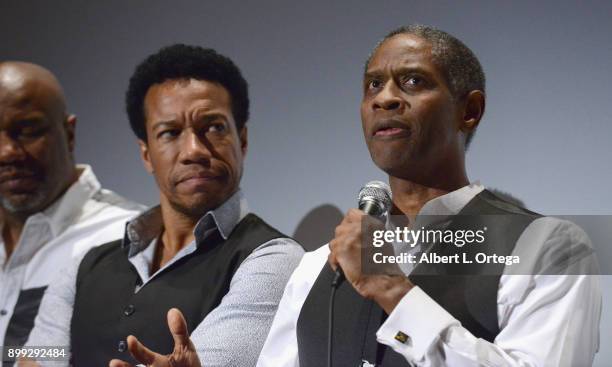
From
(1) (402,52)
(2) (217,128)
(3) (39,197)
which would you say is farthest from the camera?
(3) (39,197)

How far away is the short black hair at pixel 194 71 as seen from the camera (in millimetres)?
2275

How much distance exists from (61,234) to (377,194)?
154cm

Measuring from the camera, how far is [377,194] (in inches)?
58.9

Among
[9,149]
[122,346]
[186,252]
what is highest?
[9,149]

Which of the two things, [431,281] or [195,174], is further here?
[195,174]

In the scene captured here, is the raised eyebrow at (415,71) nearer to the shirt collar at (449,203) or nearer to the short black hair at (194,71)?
the shirt collar at (449,203)

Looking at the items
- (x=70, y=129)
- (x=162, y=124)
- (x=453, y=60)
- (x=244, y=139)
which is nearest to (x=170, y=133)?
(x=162, y=124)

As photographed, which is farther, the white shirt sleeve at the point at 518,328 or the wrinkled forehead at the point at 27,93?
the wrinkled forehead at the point at 27,93

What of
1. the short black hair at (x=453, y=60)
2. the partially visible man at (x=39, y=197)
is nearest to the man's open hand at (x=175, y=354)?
the short black hair at (x=453, y=60)

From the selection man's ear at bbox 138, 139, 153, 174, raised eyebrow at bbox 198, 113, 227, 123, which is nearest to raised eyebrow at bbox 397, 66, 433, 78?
raised eyebrow at bbox 198, 113, 227, 123

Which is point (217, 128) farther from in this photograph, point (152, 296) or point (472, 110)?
point (472, 110)

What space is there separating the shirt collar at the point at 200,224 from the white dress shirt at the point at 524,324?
792 mm

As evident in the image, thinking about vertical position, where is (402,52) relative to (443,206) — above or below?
above

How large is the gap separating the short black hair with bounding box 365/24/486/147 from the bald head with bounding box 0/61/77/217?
4.54 feet
